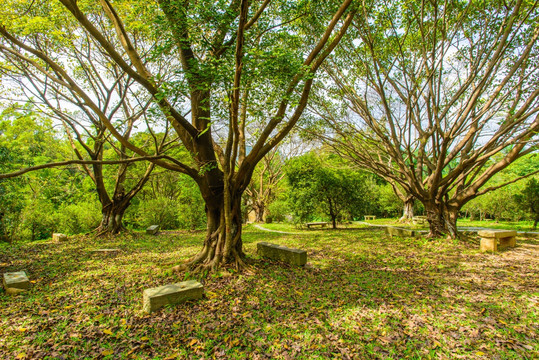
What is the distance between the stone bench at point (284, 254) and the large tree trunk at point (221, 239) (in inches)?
40.7

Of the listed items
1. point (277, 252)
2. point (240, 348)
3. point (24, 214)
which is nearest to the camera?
point (240, 348)

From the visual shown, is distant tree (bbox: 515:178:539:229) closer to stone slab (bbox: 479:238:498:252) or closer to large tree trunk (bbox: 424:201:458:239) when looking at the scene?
large tree trunk (bbox: 424:201:458:239)

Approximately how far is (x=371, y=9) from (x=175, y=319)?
8.70 m

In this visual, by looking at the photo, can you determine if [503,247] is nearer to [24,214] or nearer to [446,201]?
[446,201]

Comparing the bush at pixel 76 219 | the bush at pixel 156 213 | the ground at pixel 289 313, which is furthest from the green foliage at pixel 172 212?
the ground at pixel 289 313

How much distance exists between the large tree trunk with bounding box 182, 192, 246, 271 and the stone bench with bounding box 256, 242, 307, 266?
1.03 meters

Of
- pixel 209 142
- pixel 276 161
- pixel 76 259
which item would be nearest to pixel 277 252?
pixel 209 142

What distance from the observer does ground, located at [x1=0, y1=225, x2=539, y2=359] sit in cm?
277

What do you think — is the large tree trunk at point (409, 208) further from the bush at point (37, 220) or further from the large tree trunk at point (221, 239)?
the bush at point (37, 220)

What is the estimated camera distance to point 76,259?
21.7 ft

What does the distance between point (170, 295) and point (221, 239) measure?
173 centimetres

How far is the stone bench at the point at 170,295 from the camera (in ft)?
11.8

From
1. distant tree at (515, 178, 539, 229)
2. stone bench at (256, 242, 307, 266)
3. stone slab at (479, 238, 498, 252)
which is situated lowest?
stone bench at (256, 242, 307, 266)

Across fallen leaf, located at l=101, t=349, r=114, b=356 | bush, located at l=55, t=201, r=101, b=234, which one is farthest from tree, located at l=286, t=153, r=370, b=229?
fallen leaf, located at l=101, t=349, r=114, b=356
